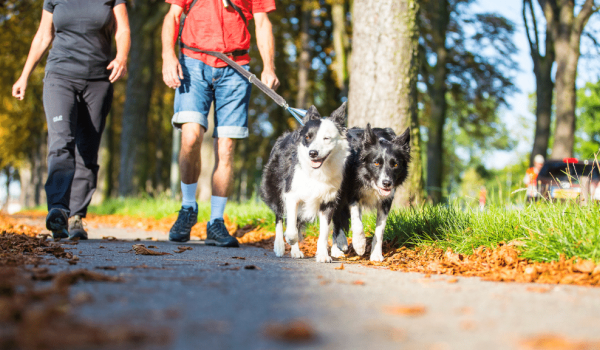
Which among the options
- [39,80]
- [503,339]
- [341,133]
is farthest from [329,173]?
[39,80]

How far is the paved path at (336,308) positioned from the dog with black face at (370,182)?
4.41 feet

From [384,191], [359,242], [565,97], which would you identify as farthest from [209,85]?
[565,97]

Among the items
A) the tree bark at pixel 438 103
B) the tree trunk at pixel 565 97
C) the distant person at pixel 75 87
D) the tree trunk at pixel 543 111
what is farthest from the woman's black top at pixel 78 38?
the tree trunk at pixel 543 111

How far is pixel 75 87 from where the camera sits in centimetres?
521

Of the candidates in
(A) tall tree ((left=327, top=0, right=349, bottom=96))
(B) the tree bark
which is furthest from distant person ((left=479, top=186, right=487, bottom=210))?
(A) tall tree ((left=327, top=0, right=349, bottom=96))

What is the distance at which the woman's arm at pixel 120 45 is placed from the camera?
525 centimetres

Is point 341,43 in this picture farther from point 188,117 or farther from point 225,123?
point 188,117

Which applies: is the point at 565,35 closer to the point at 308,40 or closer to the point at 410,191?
the point at 308,40

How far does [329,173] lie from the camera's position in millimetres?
4238

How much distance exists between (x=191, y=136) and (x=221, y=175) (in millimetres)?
536

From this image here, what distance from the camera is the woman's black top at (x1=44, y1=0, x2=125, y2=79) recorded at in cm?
518

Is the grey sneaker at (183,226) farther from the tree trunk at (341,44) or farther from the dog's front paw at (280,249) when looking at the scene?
the tree trunk at (341,44)

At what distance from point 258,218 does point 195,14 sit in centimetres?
292

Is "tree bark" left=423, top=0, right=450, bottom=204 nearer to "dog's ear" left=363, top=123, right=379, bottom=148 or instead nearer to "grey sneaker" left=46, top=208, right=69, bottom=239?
"dog's ear" left=363, top=123, right=379, bottom=148
